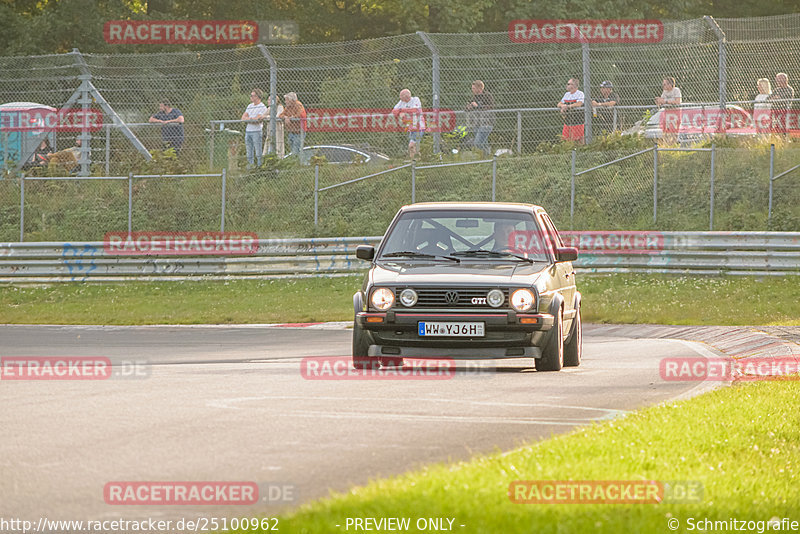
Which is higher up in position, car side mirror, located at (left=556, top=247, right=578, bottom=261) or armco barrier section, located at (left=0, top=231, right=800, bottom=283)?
car side mirror, located at (left=556, top=247, right=578, bottom=261)

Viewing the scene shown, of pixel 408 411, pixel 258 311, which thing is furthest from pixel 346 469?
pixel 258 311

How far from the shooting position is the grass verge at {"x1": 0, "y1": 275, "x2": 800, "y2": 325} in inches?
864

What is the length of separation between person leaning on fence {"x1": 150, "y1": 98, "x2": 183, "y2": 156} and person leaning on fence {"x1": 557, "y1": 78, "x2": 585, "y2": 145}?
8.55 metres

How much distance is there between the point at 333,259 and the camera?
27516 millimetres

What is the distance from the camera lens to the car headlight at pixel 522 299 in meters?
12.5

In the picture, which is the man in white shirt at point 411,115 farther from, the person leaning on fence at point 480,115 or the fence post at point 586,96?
the fence post at point 586,96

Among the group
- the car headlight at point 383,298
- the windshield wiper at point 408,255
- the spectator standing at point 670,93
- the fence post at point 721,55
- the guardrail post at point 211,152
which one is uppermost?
the fence post at point 721,55

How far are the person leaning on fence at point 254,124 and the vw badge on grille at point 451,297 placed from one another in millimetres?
17261

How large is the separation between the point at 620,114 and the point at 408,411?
68.7 feet

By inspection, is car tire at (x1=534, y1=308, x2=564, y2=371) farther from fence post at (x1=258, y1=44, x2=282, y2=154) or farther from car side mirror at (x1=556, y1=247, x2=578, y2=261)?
fence post at (x1=258, y1=44, x2=282, y2=154)

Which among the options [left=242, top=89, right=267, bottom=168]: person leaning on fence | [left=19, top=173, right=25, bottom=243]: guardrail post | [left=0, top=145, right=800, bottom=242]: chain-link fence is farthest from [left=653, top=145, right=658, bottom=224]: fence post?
[left=19, top=173, right=25, bottom=243]: guardrail post

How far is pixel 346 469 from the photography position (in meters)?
7.39

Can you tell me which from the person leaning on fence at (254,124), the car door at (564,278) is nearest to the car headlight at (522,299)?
the car door at (564,278)

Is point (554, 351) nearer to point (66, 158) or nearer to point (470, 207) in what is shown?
point (470, 207)
